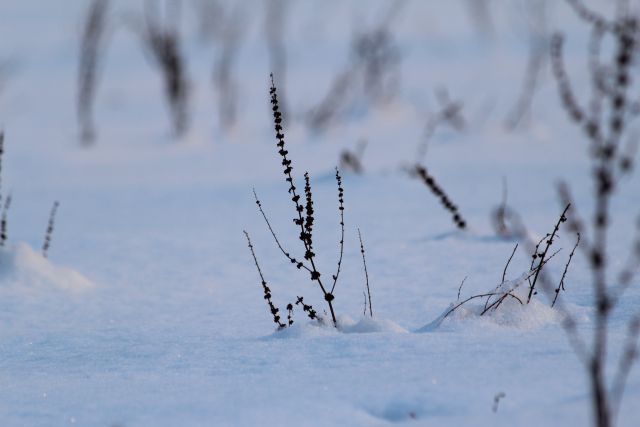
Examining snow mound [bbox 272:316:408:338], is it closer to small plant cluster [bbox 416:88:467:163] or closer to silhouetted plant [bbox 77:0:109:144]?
small plant cluster [bbox 416:88:467:163]

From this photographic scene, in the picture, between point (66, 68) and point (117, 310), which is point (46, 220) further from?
point (66, 68)

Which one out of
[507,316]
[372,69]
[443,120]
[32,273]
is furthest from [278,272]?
[372,69]

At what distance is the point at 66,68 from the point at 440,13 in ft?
20.4

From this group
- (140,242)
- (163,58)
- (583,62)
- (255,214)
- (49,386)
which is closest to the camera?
(49,386)

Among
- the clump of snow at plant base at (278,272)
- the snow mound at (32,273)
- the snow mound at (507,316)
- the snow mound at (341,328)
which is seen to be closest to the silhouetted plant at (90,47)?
the clump of snow at plant base at (278,272)

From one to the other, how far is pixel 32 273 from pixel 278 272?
0.97 metres

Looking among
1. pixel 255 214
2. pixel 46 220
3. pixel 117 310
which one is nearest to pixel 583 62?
pixel 255 214

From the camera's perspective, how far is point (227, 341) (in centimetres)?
241

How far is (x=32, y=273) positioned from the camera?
3.26 metres

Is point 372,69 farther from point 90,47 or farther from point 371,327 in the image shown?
point 371,327

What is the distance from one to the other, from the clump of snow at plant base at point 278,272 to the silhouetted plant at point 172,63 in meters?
0.27

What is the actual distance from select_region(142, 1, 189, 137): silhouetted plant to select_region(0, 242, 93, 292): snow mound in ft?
14.1

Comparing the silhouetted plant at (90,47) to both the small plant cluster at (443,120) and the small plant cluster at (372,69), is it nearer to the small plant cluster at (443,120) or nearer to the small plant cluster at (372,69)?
the small plant cluster at (372,69)

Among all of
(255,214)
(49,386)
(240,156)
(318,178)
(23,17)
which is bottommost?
(49,386)
